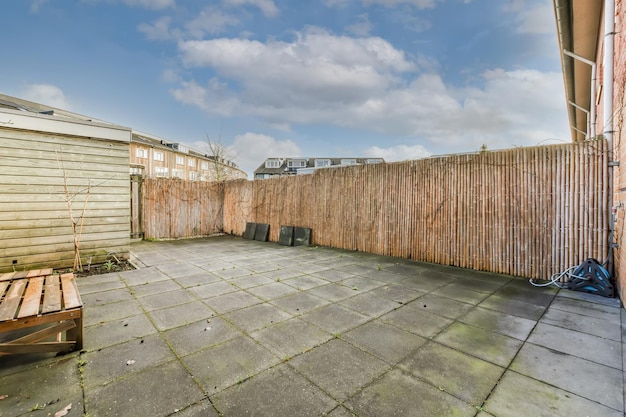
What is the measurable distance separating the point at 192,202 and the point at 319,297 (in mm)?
8018

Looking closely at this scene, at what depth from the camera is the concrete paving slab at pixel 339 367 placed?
1833 mm

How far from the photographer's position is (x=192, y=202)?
10070 millimetres

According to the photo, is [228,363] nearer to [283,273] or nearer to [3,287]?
[3,287]

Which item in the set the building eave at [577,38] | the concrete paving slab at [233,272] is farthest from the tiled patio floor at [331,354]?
the building eave at [577,38]

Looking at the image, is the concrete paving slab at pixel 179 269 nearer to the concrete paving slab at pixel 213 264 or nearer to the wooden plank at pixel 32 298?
the concrete paving slab at pixel 213 264

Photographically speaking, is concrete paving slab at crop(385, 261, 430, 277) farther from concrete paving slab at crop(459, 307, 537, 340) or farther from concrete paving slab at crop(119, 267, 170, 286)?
concrete paving slab at crop(119, 267, 170, 286)

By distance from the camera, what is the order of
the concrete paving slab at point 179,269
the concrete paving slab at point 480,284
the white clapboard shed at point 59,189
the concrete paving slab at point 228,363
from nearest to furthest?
the concrete paving slab at point 228,363 → the concrete paving slab at point 480,284 → the white clapboard shed at point 59,189 → the concrete paving slab at point 179,269

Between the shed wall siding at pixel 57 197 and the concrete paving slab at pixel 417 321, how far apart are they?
5.59m

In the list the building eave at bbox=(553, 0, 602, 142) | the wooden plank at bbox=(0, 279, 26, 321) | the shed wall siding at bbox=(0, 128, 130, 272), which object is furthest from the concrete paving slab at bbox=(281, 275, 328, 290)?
the building eave at bbox=(553, 0, 602, 142)

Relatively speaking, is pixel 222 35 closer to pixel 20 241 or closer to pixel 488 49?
pixel 20 241

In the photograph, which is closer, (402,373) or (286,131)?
(402,373)

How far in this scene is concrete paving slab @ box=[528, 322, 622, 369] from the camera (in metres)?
2.19

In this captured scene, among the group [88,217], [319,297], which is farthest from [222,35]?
[319,297]

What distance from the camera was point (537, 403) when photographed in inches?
65.7
